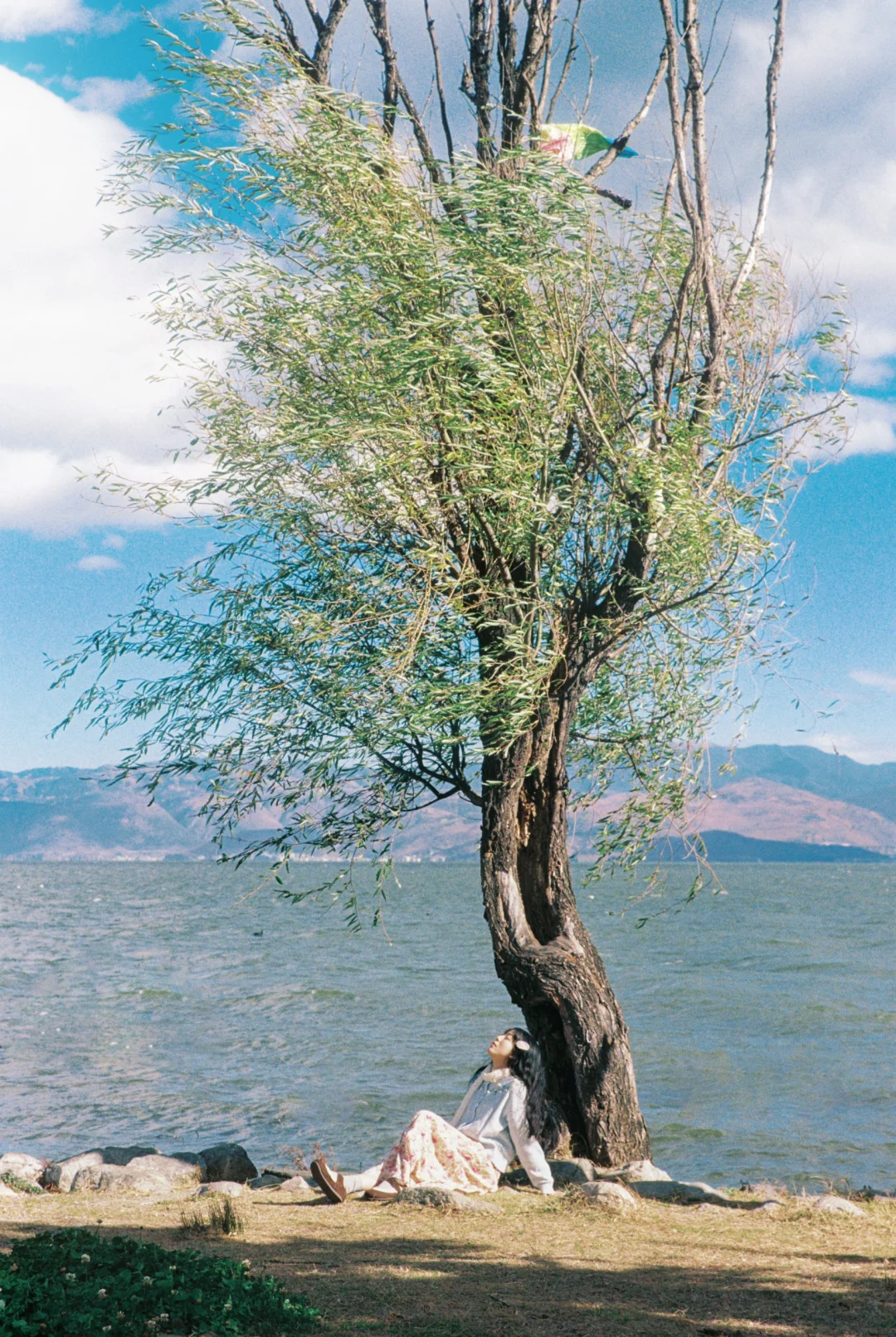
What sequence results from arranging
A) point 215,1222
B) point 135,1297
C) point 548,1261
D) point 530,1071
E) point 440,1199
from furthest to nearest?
point 530,1071 → point 440,1199 → point 215,1222 → point 548,1261 → point 135,1297

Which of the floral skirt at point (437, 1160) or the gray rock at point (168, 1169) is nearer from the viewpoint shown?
the floral skirt at point (437, 1160)

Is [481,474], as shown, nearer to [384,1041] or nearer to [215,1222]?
[215,1222]

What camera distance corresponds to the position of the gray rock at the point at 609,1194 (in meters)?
10.3

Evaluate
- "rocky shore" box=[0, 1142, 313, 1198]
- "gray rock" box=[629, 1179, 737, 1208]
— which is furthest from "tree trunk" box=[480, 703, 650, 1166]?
"rocky shore" box=[0, 1142, 313, 1198]

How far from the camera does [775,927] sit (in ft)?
241

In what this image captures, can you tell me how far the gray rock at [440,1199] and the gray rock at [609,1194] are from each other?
3.43 ft

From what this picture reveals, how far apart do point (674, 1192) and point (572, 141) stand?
11.6m

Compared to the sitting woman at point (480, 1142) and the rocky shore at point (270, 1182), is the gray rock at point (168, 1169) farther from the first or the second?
the sitting woman at point (480, 1142)

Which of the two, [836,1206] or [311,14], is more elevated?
[311,14]

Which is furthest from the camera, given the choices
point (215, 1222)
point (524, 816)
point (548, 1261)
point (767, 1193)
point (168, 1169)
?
point (524, 816)

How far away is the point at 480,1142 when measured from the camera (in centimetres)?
1112

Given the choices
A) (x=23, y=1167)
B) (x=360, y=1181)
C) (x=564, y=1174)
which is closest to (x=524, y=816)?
(x=564, y=1174)

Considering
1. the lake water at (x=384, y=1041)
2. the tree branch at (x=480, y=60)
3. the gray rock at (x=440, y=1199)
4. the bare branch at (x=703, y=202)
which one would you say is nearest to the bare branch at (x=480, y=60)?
the tree branch at (x=480, y=60)

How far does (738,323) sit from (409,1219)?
9.70 meters
